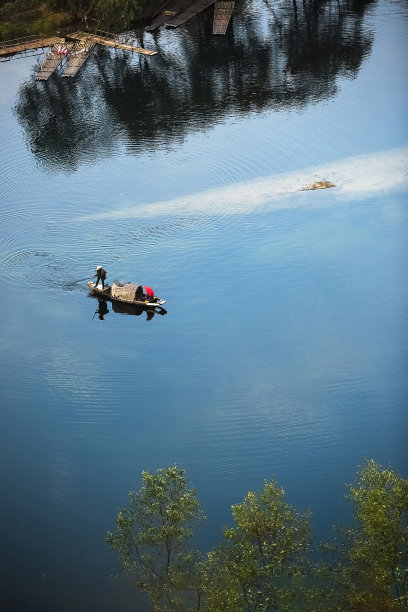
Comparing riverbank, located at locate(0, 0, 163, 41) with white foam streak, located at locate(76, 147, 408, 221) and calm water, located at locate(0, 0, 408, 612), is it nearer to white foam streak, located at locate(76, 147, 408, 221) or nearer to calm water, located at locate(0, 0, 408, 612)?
calm water, located at locate(0, 0, 408, 612)

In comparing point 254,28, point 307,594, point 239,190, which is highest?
point 254,28

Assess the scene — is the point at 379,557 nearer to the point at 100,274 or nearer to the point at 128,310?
the point at 128,310

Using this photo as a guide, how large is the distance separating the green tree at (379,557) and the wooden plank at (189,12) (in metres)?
66.7

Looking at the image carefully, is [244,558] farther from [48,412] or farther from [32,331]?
[32,331]

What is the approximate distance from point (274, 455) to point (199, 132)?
36.7 meters

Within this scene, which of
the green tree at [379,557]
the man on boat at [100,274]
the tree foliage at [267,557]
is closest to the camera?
the green tree at [379,557]

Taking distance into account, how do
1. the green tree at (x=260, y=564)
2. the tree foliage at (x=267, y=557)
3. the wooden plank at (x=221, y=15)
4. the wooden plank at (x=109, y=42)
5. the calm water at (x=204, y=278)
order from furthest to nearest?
1. the wooden plank at (x=221, y=15)
2. the wooden plank at (x=109, y=42)
3. the calm water at (x=204, y=278)
4. the green tree at (x=260, y=564)
5. the tree foliage at (x=267, y=557)

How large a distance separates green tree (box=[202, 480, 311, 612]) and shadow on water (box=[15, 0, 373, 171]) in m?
42.7

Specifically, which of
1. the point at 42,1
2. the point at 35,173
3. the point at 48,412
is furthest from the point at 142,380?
the point at 42,1

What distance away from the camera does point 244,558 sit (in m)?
37.0

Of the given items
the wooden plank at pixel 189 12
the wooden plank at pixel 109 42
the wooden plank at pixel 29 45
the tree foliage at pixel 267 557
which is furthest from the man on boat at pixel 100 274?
the wooden plank at pixel 189 12

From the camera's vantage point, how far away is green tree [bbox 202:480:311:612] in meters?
36.7

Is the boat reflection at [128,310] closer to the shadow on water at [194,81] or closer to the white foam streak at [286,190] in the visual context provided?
the white foam streak at [286,190]

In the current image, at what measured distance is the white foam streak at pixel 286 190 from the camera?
64750 millimetres
